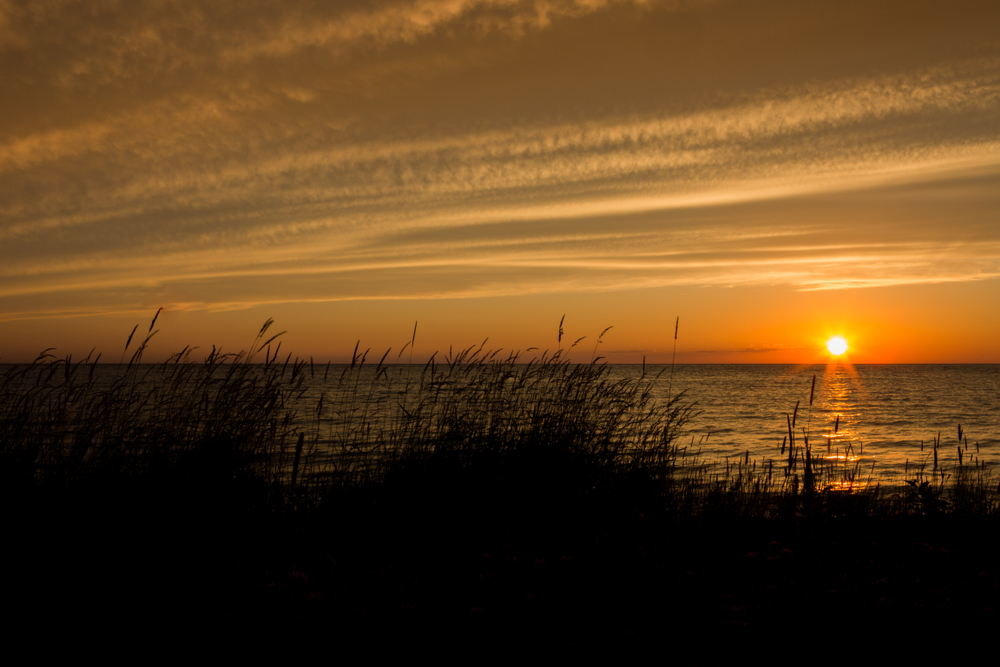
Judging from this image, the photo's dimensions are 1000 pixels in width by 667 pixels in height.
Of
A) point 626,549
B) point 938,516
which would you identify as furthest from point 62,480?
point 938,516

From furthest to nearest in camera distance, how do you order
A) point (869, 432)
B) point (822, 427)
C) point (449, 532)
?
point (822, 427), point (869, 432), point (449, 532)

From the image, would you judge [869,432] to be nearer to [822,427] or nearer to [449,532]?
[822,427]

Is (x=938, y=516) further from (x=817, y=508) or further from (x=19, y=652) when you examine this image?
(x=19, y=652)

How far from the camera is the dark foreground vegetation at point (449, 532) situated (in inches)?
137

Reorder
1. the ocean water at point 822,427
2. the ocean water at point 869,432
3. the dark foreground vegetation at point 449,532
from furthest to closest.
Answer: the ocean water at point 869,432 → the ocean water at point 822,427 → the dark foreground vegetation at point 449,532

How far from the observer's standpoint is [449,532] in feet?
17.1

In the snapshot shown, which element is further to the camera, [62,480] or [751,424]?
[751,424]

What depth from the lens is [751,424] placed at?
22844mm

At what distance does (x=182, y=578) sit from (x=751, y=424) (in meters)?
22.2

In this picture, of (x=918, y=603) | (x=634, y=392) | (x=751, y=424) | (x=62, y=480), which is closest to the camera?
(x=918, y=603)

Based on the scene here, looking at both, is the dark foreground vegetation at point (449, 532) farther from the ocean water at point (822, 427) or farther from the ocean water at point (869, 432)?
the ocean water at point (869, 432)

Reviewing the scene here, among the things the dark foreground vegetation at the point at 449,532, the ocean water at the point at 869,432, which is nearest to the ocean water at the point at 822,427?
the ocean water at the point at 869,432

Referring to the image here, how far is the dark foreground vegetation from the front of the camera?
A: 137 inches

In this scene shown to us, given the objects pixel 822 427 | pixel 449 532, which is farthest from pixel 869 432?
pixel 449 532
